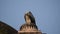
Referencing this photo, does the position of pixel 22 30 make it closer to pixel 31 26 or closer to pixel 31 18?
pixel 31 26

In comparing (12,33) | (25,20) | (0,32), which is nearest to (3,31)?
(0,32)

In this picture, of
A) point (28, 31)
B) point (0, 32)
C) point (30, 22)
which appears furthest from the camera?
point (0, 32)

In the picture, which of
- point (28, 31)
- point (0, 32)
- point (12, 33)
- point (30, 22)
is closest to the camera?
point (28, 31)

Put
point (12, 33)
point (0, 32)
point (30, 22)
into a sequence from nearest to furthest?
point (30, 22) → point (0, 32) → point (12, 33)

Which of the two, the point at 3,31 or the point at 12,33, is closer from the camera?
the point at 3,31

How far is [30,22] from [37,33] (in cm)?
42

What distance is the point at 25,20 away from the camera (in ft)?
13.4

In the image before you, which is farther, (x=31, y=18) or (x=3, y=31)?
(x=3, y=31)

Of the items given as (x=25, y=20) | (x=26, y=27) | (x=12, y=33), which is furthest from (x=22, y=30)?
(x=12, y=33)

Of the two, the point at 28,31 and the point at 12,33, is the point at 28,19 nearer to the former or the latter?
the point at 28,31

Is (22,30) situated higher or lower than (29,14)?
lower

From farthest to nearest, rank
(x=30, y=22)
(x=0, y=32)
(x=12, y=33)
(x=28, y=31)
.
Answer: (x=12, y=33) < (x=0, y=32) < (x=30, y=22) < (x=28, y=31)

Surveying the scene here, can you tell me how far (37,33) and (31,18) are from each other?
1.89ft

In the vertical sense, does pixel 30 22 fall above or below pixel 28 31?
above
